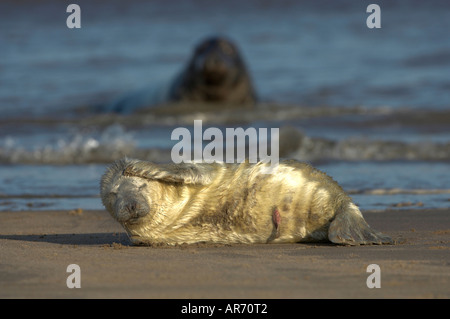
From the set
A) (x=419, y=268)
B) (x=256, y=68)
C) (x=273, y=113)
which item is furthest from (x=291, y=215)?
(x=256, y=68)

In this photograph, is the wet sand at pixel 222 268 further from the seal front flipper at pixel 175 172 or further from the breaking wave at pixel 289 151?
the breaking wave at pixel 289 151

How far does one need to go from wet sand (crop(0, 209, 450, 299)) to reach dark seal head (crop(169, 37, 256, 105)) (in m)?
11.7

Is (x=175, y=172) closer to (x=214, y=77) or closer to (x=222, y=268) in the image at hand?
(x=222, y=268)

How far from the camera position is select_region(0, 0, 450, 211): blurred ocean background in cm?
909

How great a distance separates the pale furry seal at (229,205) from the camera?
16.6 feet

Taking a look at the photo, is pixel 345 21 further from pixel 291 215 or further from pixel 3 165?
pixel 291 215

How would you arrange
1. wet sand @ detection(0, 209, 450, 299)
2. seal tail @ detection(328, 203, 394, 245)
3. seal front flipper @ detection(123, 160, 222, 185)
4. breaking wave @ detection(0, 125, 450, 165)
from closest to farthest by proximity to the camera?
wet sand @ detection(0, 209, 450, 299) → seal tail @ detection(328, 203, 394, 245) → seal front flipper @ detection(123, 160, 222, 185) → breaking wave @ detection(0, 125, 450, 165)

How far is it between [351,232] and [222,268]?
3.21ft

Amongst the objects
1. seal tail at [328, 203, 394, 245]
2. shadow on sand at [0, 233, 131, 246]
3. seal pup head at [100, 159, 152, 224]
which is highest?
seal pup head at [100, 159, 152, 224]

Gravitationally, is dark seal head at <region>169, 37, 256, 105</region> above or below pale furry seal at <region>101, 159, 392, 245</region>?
above

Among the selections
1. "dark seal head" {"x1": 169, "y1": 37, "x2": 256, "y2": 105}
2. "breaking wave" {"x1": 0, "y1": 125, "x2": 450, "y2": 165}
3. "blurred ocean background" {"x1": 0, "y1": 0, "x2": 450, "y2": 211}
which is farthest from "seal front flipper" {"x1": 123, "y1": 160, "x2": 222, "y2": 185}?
"dark seal head" {"x1": 169, "y1": 37, "x2": 256, "y2": 105}

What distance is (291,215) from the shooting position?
5.11 m

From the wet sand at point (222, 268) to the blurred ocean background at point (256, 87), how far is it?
214 cm

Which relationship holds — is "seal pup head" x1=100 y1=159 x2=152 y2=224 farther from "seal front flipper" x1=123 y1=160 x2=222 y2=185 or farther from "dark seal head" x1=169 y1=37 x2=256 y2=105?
"dark seal head" x1=169 y1=37 x2=256 y2=105
